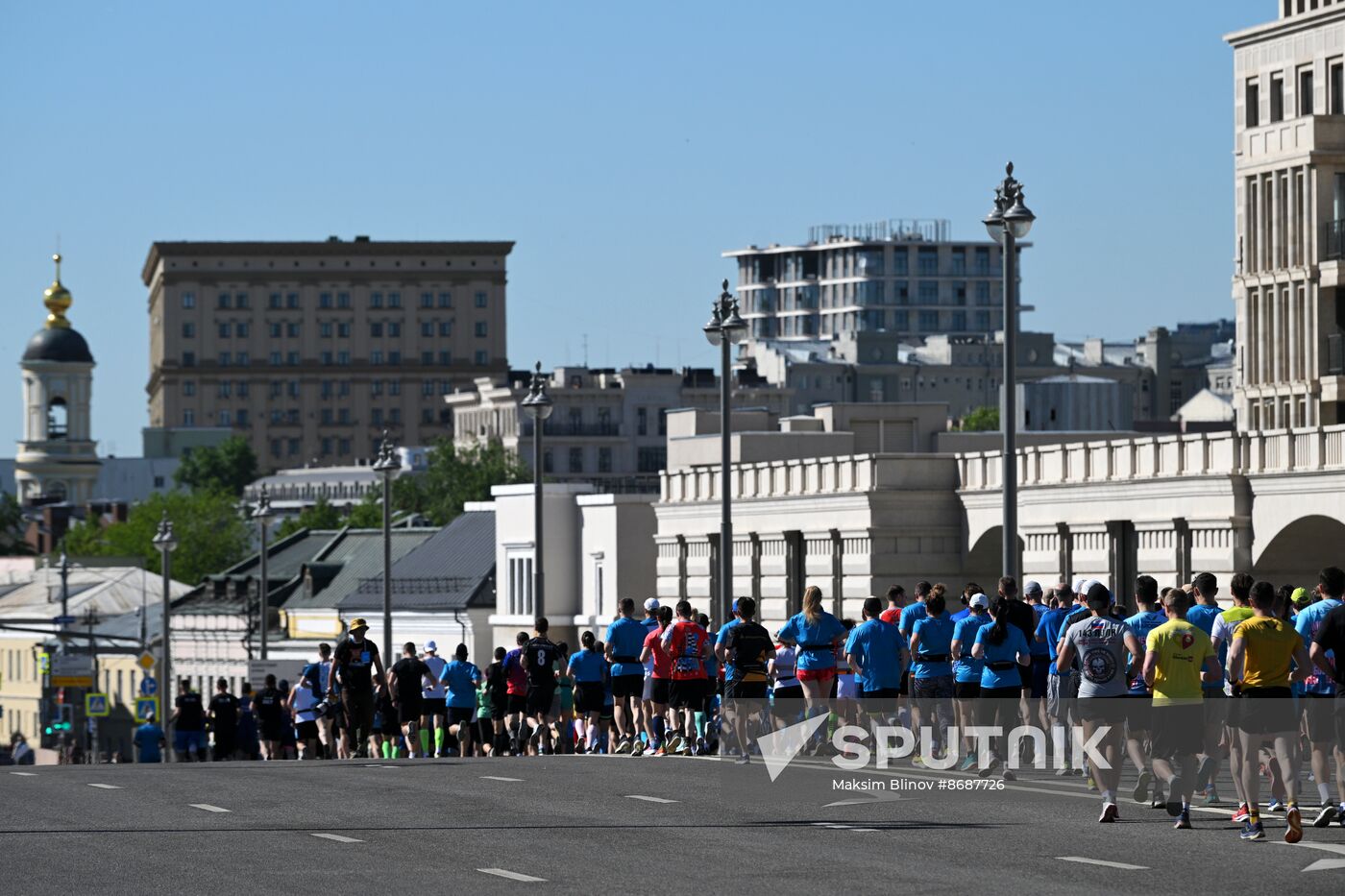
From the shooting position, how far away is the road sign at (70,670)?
97.1m

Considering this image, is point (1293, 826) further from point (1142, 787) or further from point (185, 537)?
point (185, 537)

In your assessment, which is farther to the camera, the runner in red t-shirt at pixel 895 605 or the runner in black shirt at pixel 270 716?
the runner in black shirt at pixel 270 716

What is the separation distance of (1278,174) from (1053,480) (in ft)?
46.4

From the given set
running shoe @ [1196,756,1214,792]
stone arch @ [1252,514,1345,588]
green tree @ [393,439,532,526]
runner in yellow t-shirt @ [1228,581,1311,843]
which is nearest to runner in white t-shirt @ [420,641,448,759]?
running shoe @ [1196,756,1214,792]

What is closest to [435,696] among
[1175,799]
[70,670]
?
[1175,799]

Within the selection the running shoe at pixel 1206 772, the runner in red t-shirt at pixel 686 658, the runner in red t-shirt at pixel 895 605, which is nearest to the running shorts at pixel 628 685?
the runner in red t-shirt at pixel 686 658

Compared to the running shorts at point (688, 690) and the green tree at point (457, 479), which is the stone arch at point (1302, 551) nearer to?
the running shorts at point (688, 690)

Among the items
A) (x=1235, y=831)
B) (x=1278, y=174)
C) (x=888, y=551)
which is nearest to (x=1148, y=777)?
(x=1235, y=831)

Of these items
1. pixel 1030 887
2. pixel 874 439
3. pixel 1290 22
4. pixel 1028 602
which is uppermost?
pixel 1290 22

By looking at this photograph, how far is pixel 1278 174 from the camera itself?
71.8m

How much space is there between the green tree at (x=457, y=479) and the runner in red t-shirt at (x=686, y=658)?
14198 centimetres

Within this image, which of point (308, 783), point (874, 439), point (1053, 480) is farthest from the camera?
point (874, 439)

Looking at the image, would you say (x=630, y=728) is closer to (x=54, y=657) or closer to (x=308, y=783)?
(x=308, y=783)

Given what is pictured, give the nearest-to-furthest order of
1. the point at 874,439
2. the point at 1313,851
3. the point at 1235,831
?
the point at 1313,851 → the point at 1235,831 → the point at 874,439
